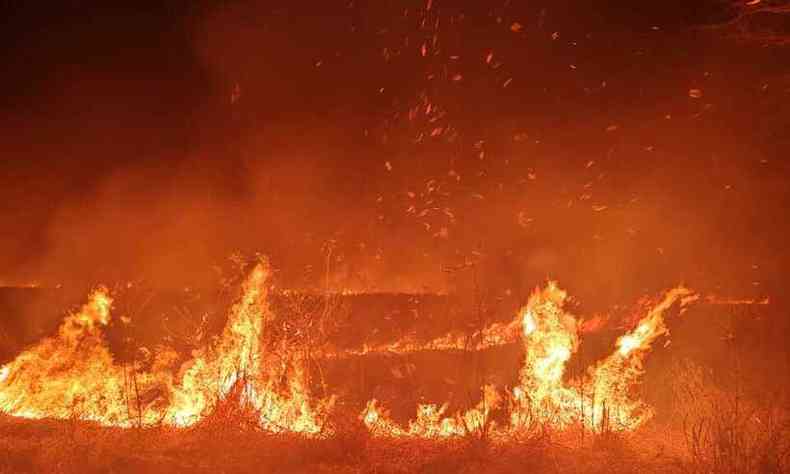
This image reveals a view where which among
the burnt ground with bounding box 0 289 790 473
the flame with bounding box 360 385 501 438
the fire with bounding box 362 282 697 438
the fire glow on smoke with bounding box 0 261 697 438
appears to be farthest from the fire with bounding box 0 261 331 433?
the fire with bounding box 362 282 697 438

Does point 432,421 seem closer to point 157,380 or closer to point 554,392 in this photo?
point 554,392

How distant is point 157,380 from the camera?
7.96 meters

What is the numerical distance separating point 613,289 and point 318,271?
15.4 ft

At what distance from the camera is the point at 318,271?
9125 mm

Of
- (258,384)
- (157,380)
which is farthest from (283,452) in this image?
(157,380)

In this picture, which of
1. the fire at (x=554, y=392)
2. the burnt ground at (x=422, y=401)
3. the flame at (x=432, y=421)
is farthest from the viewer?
the fire at (x=554, y=392)

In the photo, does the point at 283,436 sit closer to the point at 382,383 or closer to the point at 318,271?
the point at 382,383

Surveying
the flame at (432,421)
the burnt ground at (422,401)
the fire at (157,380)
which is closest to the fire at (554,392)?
the flame at (432,421)

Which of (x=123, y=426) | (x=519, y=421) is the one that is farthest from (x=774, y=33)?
(x=123, y=426)

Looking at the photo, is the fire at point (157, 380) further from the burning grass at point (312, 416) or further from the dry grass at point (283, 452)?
the dry grass at point (283, 452)

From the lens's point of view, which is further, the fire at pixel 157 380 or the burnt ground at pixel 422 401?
the fire at pixel 157 380

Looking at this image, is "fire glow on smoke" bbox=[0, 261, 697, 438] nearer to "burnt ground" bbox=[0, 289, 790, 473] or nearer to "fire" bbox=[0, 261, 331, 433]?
"fire" bbox=[0, 261, 331, 433]

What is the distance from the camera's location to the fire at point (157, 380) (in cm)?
691

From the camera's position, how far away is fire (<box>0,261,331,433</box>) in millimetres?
6914
